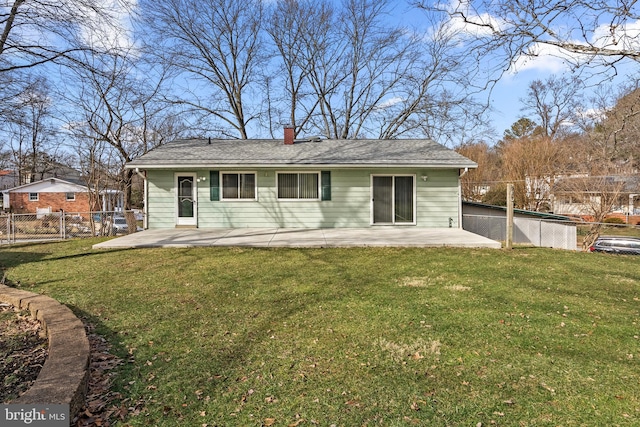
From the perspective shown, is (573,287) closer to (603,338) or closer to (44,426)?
(603,338)

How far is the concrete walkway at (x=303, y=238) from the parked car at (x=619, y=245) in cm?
445

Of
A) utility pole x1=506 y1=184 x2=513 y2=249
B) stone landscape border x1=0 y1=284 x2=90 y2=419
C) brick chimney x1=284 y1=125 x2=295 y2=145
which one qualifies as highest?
brick chimney x1=284 y1=125 x2=295 y2=145

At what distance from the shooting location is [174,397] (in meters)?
2.38

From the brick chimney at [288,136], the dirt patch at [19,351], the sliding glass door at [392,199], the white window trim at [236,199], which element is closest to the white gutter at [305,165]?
the white window trim at [236,199]

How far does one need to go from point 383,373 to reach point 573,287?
3865 mm

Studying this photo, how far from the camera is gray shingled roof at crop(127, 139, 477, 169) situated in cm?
1122

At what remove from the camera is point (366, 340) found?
10.7 ft

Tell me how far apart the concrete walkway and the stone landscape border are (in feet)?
16.6

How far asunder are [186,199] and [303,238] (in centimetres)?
451

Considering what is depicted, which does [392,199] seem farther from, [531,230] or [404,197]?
[531,230]

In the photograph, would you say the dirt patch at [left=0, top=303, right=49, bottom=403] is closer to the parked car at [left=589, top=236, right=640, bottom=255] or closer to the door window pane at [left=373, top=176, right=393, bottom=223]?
the door window pane at [left=373, top=176, right=393, bottom=223]

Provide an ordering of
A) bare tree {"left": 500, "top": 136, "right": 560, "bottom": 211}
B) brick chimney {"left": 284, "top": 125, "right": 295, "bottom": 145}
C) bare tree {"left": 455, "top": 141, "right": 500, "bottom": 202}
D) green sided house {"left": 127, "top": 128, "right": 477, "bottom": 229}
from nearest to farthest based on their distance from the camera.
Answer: green sided house {"left": 127, "top": 128, "right": 477, "bottom": 229}, brick chimney {"left": 284, "top": 125, "right": 295, "bottom": 145}, bare tree {"left": 500, "top": 136, "right": 560, "bottom": 211}, bare tree {"left": 455, "top": 141, "right": 500, "bottom": 202}

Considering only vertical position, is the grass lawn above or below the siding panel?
below

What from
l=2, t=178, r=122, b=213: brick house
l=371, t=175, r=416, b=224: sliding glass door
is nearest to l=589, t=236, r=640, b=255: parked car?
l=371, t=175, r=416, b=224: sliding glass door
